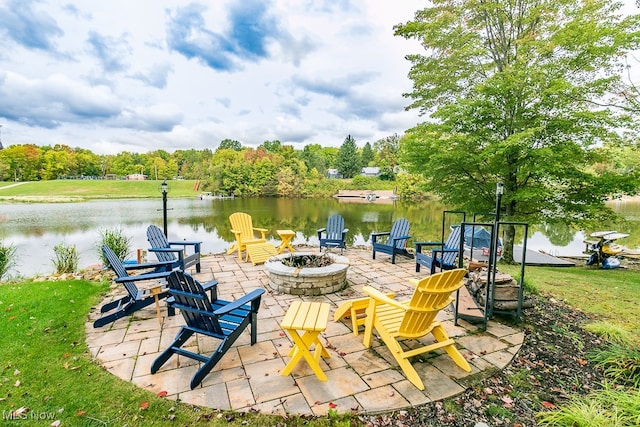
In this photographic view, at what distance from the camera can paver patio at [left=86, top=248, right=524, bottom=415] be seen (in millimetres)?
2080

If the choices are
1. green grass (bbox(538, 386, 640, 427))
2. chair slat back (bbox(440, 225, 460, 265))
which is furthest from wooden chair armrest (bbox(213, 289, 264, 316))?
chair slat back (bbox(440, 225, 460, 265))

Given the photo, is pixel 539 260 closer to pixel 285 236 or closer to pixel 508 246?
pixel 508 246

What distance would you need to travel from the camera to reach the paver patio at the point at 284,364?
2.08m

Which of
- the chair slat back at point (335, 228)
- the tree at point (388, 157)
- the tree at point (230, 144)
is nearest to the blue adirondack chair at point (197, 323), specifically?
the chair slat back at point (335, 228)

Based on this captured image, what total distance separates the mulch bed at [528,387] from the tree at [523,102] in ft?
13.4

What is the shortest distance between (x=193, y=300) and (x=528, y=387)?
107 inches

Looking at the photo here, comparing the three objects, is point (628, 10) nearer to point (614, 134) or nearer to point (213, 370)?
point (614, 134)

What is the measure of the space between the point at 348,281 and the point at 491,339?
2.31m

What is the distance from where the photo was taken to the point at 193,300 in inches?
92.3

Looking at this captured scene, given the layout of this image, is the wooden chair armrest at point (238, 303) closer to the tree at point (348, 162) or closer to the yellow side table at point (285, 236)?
the yellow side table at point (285, 236)

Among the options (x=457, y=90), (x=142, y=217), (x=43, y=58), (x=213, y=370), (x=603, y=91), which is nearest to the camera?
(x=213, y=370)

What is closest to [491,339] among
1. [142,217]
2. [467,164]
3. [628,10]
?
[467,164]

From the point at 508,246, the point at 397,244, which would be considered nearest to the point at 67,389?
the point at 397,244

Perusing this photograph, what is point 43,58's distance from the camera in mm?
9484
